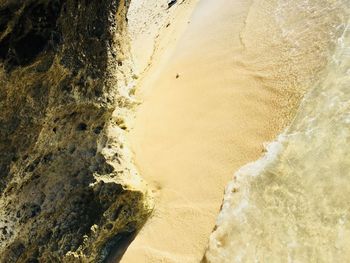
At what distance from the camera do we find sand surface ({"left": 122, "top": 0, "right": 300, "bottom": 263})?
417 cm

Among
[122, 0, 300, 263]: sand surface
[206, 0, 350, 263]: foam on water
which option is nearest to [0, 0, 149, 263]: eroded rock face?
[122, 0, 300, 263]: sand surface

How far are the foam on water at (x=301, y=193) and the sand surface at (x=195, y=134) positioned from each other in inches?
9.0

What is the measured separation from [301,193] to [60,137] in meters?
2.00

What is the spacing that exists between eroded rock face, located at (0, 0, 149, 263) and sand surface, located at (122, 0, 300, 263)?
0.36 m

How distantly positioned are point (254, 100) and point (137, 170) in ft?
4.51

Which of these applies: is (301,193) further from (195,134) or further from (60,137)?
(60,137)

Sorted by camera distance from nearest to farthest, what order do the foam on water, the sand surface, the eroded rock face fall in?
the foam on water → the eroded rock face → the sand surface

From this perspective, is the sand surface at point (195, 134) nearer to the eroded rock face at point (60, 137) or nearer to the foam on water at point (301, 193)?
the foam on water at point (301, 193)

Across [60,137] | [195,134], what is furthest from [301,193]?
[60,137]

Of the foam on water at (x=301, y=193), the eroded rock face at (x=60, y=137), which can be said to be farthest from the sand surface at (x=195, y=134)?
the eroded rock face at (x=60, y=137)

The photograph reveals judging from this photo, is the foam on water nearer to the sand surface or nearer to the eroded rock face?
the sand surface

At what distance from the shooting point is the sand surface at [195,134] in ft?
13.7

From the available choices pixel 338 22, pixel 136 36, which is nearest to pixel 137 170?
pixel 338 22

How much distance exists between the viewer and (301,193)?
381 centimetres
